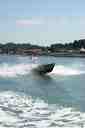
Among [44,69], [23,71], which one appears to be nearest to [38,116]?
[44,69]

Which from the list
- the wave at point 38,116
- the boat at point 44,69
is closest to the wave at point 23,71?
the boat at point 44,69

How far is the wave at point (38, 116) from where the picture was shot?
28.6ft

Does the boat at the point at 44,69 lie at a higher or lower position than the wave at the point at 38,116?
lower

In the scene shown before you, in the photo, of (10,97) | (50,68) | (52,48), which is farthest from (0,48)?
(10,97)

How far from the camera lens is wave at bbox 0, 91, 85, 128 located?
8.72 metres

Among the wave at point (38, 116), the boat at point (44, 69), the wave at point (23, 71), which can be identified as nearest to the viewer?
the wave at point (38, 116)

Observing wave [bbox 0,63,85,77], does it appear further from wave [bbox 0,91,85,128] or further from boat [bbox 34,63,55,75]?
wave [bbox 0,91,85,128]

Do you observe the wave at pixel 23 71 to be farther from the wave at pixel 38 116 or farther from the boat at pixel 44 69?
the wave at pixel 38 116

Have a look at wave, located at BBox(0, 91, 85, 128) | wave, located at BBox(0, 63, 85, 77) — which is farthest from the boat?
wave, located at BBox(0, 91, 85, 128)

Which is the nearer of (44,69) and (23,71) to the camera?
(44,69)

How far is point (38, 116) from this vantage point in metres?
9.66

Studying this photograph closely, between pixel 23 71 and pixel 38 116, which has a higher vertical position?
pixel 38 116

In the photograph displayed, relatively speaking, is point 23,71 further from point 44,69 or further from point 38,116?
point 38,116

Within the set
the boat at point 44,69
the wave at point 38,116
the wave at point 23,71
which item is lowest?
the wave at point 23,71
